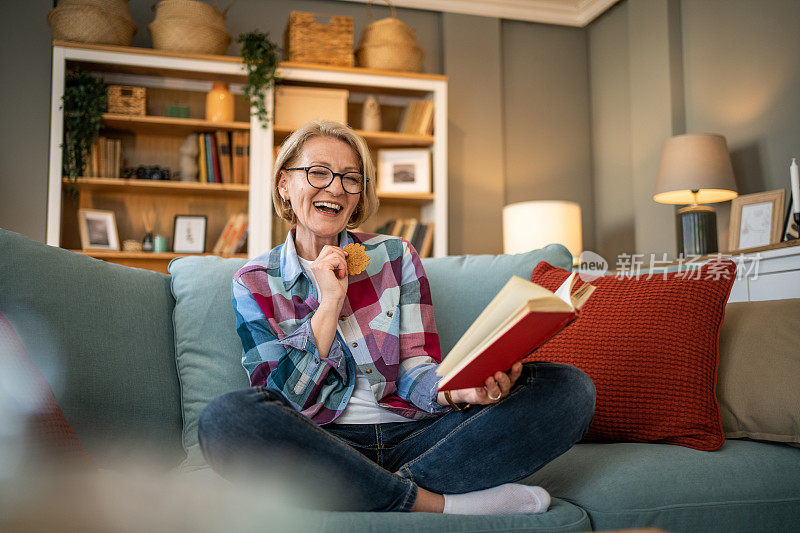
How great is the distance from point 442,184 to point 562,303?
2.89 m

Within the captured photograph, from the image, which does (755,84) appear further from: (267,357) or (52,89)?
(52,89)

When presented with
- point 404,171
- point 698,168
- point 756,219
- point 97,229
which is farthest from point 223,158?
point 756,219

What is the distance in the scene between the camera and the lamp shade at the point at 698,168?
2885 mm

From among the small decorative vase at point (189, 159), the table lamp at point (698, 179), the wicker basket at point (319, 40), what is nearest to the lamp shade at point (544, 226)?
the table lamp at point (698, 179)

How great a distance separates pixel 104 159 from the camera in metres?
3.39

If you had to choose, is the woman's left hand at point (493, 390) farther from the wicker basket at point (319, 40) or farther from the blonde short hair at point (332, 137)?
the wicker basket at point (319, 40)

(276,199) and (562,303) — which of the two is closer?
(562,303)

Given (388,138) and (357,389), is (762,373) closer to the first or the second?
(357,389)

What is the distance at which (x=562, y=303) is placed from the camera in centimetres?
88

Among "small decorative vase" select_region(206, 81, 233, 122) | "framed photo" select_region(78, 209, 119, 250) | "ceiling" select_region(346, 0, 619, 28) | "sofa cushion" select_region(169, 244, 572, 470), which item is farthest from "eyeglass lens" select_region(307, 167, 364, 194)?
"ceiling" select_region(346, 0, 619, 28)

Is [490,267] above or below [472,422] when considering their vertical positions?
above

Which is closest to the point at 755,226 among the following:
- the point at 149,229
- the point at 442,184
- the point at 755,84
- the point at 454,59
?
the point at 755,84

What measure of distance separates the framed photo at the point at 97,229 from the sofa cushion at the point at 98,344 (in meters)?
2.15

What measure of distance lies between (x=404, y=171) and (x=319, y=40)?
86 cm
